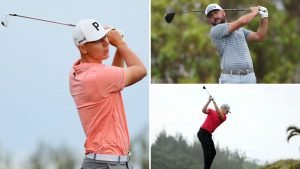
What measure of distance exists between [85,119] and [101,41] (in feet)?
1.14

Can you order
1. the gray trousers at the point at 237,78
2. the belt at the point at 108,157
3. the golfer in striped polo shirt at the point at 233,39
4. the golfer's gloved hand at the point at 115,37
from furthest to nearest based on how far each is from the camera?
the gray trousers at the point at 237,78 → the golfer in striped polo shirt at the point at 233,39 → the golfer's gloved hand at the point at 115,37 → the belt at the point at 108,157

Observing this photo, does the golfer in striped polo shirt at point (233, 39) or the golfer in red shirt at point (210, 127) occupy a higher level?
the golfer in striped polo shirt at point (233, 39)

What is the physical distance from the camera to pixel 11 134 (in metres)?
5.62

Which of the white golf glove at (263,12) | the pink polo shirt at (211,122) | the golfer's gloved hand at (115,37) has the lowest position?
the pink polo shirt at (211,122)

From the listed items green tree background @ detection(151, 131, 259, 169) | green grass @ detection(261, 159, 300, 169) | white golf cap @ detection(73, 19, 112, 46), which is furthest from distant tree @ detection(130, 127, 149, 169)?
white golf cap @ detection(73, 19, 112, 46)

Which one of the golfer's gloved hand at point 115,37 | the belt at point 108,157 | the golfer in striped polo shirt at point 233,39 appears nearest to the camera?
the belt at point 108,157

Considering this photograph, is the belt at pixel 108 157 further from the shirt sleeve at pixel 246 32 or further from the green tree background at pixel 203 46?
the shirt sleeve at pixel 246 32

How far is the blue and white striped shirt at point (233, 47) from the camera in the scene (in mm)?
5664

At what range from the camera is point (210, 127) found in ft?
19.0

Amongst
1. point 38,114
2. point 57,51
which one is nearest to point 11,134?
point 38,114

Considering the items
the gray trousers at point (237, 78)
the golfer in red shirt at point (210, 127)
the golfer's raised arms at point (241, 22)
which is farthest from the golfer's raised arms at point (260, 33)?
the golfer in red shirt at point (210, 127)

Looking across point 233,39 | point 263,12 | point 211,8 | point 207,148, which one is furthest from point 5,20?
point 263,12

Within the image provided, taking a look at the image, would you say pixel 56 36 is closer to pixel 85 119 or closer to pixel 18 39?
pixel 18 39

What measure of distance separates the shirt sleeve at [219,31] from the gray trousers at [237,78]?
11.7 inches
